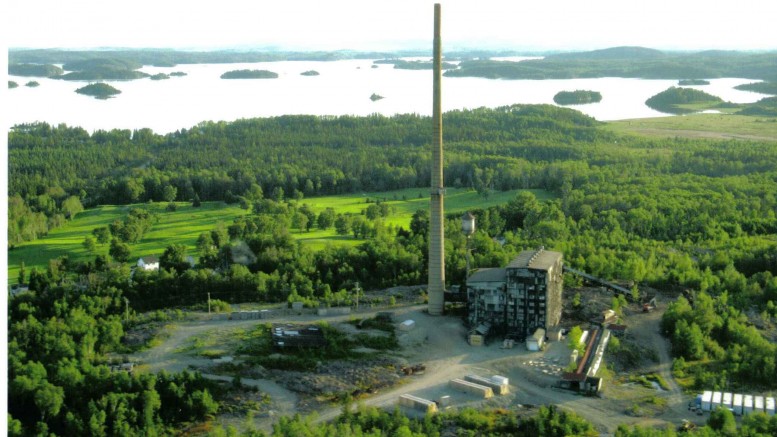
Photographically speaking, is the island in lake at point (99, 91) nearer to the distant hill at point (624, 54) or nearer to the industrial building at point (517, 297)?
the industrial building at point (517, 297)

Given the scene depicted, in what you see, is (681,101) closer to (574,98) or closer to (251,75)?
(574,98)

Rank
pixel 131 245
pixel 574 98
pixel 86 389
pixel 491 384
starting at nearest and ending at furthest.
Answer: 1. pixel 86 389
2. pixel 491 384
3. pixel 131 245
4. pixel 574 98

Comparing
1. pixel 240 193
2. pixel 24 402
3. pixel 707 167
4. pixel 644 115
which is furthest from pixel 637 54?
pixel 24 402

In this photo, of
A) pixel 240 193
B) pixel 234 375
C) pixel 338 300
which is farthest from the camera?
pixel 240 193

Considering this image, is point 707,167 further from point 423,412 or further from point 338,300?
point 423,412

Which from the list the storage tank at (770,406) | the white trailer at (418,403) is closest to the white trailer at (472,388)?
the white trailer at (418,403)

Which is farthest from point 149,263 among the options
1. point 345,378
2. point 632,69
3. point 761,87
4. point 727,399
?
point 632,69
